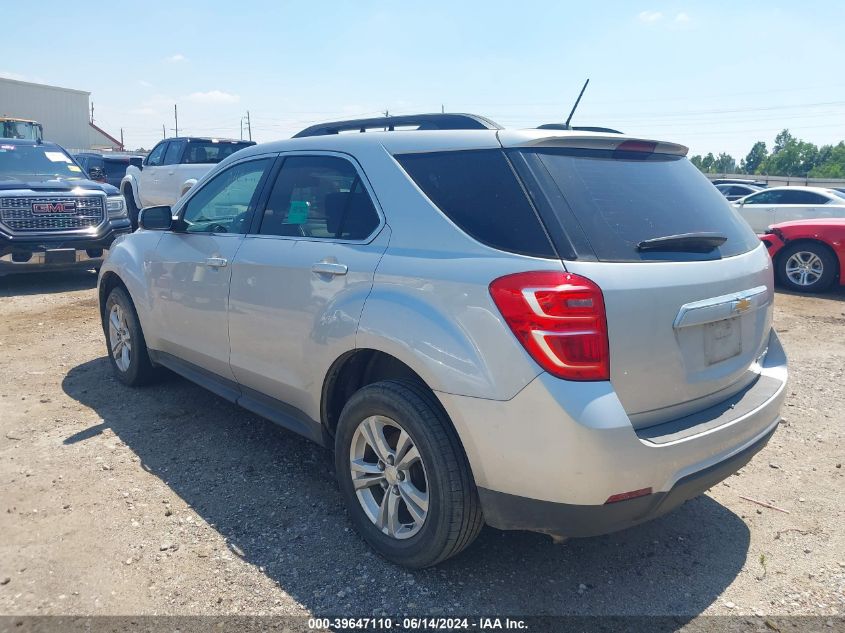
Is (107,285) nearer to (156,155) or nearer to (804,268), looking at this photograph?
(804,268)

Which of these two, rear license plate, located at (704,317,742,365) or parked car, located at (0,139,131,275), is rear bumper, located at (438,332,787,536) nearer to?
rear license plate, located at (704,317,742,365)

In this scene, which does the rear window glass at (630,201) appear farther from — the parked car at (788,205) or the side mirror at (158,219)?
the parked car at (788,205)

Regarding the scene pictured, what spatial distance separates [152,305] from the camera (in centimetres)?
452

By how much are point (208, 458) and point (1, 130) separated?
18501 millimetres

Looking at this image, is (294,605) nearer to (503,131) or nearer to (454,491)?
(454,491)

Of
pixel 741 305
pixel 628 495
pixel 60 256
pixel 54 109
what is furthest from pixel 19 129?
pixel 54 109

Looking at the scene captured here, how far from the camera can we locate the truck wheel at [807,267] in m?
9.37

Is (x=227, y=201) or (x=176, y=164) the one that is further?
(x=176, y=164)

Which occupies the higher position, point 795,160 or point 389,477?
point 795,160

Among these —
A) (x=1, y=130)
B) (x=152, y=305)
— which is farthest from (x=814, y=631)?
(x=1, y=130)

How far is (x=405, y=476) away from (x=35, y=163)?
31.2ft

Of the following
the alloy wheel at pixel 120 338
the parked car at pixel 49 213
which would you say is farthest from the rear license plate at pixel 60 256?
the alloy wheel at pixel 120 338

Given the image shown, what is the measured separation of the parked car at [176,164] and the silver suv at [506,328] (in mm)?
10323

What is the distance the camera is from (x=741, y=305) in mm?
2723
